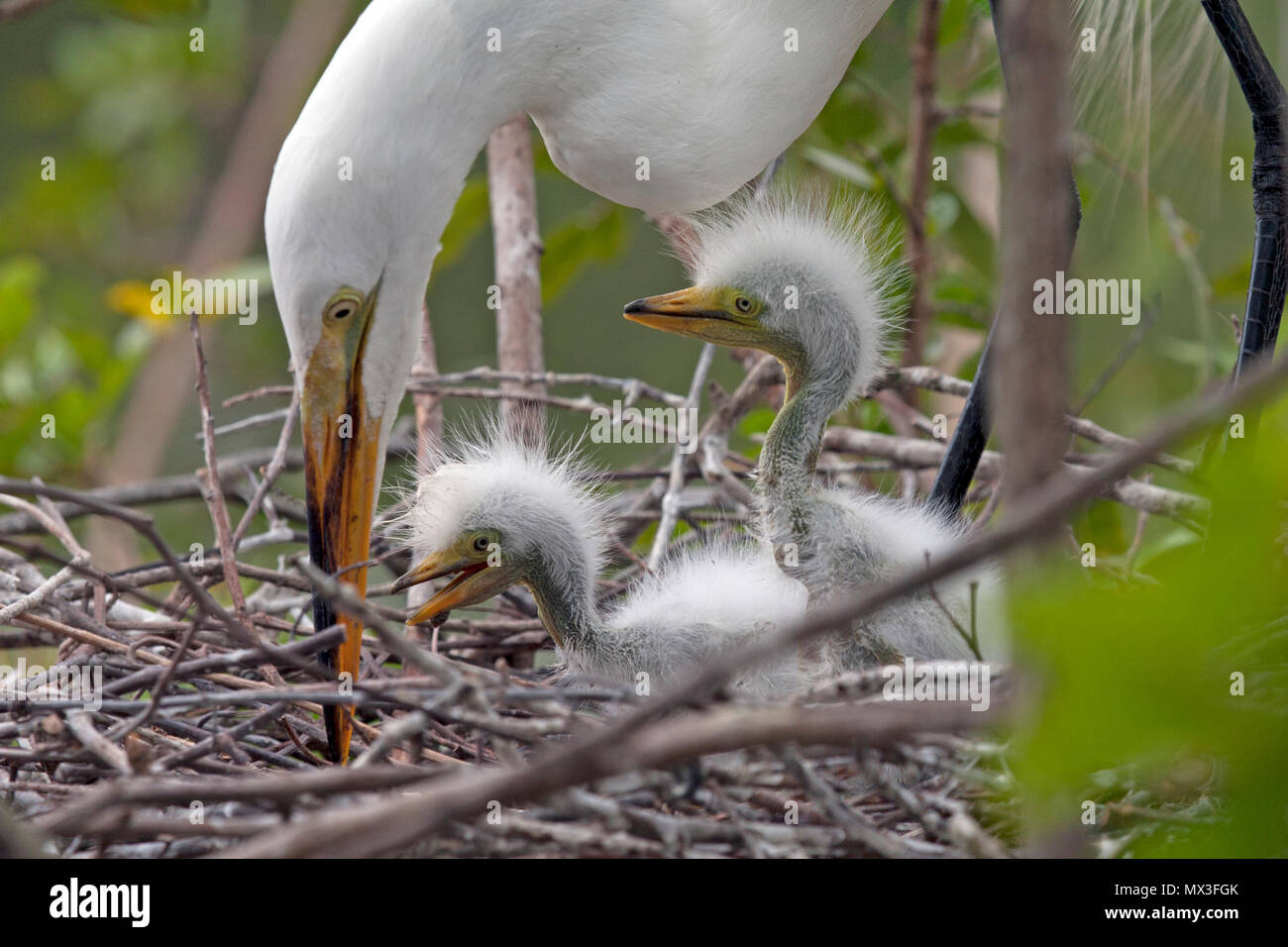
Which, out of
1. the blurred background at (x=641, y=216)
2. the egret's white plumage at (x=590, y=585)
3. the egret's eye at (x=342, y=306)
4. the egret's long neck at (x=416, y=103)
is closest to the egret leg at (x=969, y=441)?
the blurred background at (x=641, y=216)

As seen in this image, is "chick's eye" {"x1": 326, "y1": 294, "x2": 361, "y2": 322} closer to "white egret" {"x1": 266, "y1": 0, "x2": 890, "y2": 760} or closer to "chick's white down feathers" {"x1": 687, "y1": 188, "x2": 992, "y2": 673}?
"white egret" {"x1": 266, "y1": 0, "x2": 890, "y2": 760}

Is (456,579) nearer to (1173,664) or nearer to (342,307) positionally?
(342,307)

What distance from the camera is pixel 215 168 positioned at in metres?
5.83

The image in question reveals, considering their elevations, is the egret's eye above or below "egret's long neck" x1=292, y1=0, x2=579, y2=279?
below

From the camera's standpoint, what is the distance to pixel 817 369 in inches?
63.7

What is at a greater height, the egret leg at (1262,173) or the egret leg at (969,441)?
the egret leg at (1262,173)

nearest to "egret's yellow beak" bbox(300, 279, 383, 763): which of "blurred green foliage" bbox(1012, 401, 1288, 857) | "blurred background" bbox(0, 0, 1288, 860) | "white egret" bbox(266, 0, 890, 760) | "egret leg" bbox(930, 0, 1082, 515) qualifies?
"white egret" bbox(266, 0, 890, 760)

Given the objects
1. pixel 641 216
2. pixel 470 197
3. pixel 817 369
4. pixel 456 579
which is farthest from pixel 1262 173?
pixel 641 216

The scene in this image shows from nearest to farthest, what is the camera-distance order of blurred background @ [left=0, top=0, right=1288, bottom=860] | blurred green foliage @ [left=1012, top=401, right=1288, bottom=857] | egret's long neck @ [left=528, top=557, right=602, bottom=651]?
blurred green foliage @ [left=1012, top=401, right=1288, bottom=857] < egret's long neck @ [left=528, top=557, right=602, bottom=651] < blurred background @ [left=0, top=0, right=1288, bottom=860]

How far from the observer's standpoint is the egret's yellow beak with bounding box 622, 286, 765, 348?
5.31 ft

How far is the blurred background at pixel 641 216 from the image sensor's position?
7.45ft

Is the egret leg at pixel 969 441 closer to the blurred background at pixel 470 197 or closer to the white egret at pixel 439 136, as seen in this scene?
the blurred background at pixel 470 197
